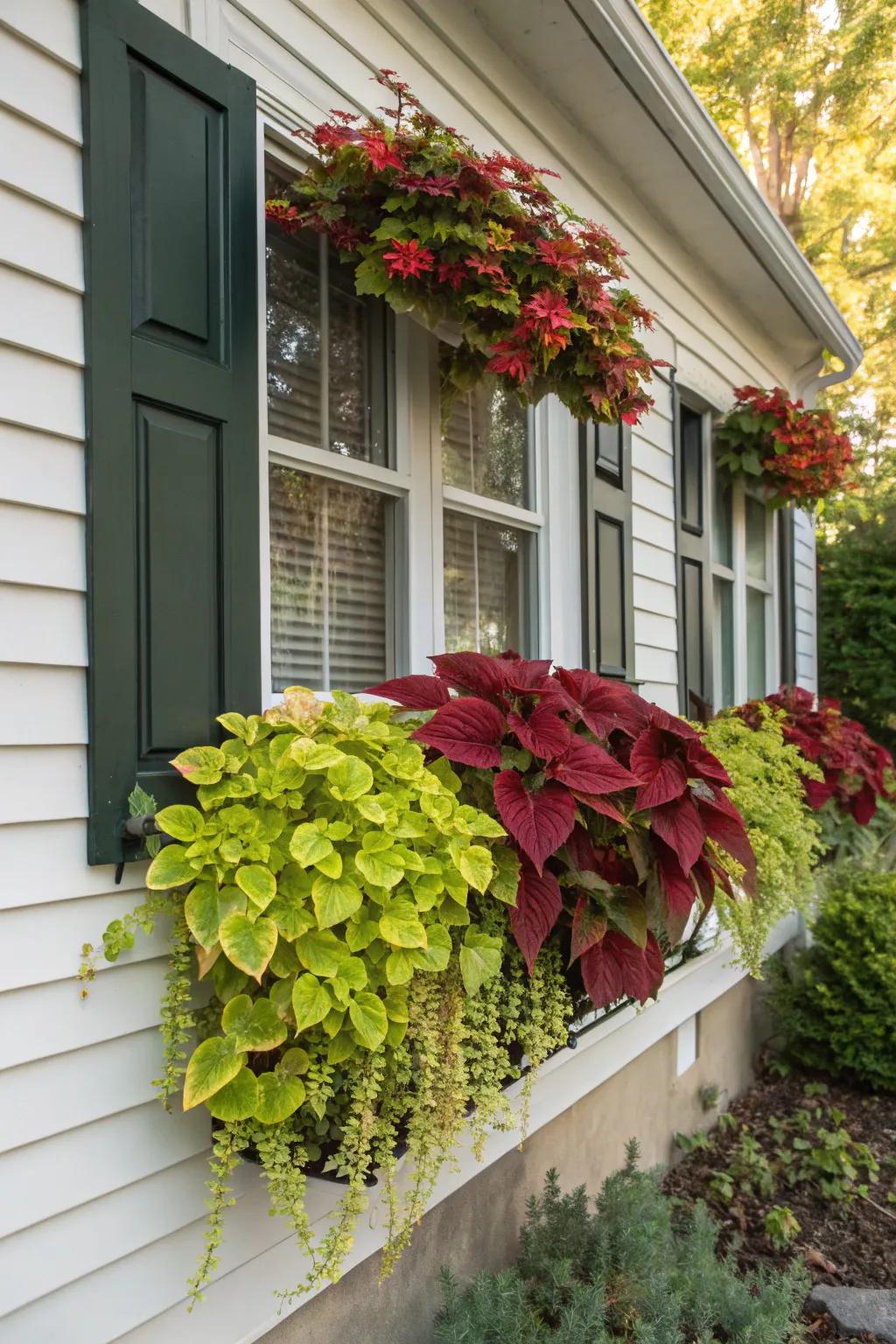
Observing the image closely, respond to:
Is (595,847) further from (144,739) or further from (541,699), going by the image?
(144,739)

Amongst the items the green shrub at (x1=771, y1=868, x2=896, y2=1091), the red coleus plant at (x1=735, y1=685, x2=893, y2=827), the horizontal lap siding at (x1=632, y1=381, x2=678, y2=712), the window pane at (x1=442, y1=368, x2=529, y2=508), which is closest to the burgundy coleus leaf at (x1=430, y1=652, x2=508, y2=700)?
the window pane at (x1=442, y1=368, x2=529, y2=508)

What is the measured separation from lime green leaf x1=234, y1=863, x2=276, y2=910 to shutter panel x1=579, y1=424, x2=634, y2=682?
6.08 ft

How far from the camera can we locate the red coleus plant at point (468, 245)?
1918 millimetres

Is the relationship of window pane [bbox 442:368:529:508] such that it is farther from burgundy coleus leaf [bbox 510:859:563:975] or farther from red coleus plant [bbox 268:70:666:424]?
burgundy coleus leaf [bbox 510:859:563:975]

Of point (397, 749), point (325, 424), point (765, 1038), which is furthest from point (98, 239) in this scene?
point (765, 1038)

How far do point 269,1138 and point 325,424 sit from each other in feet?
4.89

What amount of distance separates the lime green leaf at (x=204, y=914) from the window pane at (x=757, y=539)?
436cm

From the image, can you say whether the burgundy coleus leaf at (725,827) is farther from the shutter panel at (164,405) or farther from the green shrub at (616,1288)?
the green shrub at (616,1288)

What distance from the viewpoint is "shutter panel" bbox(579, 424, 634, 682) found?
3131 mm

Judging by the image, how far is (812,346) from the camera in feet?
17.9

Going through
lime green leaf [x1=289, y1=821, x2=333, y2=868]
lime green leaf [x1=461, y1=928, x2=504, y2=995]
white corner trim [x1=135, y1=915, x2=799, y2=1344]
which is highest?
lime green leaf [x1=289, y1=821, x2=333, y2=868]

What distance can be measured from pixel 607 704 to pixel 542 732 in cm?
26

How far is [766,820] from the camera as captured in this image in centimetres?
298

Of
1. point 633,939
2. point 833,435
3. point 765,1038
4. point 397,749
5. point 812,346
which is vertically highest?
point 812,346
